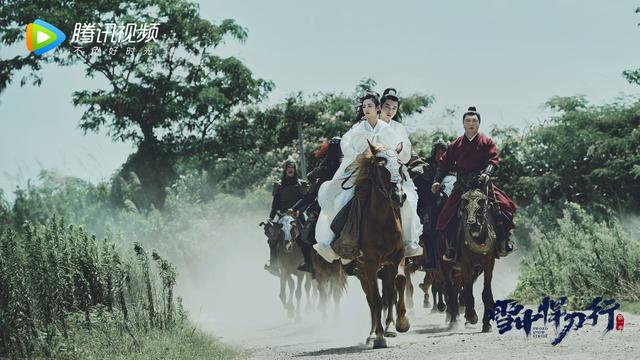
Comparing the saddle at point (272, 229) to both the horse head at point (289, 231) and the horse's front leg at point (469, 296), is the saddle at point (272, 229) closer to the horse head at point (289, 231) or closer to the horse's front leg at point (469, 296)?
the horse head at point (289, 231)

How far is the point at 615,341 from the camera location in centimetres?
1222

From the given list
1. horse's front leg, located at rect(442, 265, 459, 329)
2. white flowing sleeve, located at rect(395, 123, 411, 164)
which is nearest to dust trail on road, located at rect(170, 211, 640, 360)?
horse's front leg, located at rect(442, 265, 459, 329)

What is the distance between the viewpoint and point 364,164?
1447cm

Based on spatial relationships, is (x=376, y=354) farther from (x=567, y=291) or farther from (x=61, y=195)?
(x=61, y=195)

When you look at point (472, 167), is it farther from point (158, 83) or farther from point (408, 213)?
point (158, 83)

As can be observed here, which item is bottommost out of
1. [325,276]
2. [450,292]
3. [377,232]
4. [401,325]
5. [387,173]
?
[401,325]

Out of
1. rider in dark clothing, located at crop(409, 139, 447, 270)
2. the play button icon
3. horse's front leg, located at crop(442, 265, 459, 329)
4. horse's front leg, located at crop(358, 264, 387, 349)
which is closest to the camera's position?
horse's front leg, located at crop(358, 264, 387, 349)

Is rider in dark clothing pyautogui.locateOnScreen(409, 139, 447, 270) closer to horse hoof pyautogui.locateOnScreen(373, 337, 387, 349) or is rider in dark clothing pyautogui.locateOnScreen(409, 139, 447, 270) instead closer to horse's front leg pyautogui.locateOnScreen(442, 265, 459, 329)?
horse's front leg pyautogui.locateOnScreen(442, 265, 459, 329)

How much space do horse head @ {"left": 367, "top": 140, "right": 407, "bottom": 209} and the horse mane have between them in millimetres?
40

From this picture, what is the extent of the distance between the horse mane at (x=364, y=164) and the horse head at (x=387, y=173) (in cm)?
4

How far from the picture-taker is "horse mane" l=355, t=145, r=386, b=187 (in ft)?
46.9

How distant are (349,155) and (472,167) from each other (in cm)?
212

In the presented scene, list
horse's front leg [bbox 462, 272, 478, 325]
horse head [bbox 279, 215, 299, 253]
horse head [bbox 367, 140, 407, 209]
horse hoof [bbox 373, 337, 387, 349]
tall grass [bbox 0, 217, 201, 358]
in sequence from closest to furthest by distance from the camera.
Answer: tall grass [bbox 0, 217, 201, 358], horse head [bbox 367, 140, 407, 209], horse hoof [bbox 373, 337, 387, 349], horse's front leg [bbox 462, 272, 478, 325], horse head [bbox 279, 215, 299, 253]

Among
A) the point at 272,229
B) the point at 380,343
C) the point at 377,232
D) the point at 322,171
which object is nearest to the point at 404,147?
the point at 377,232
